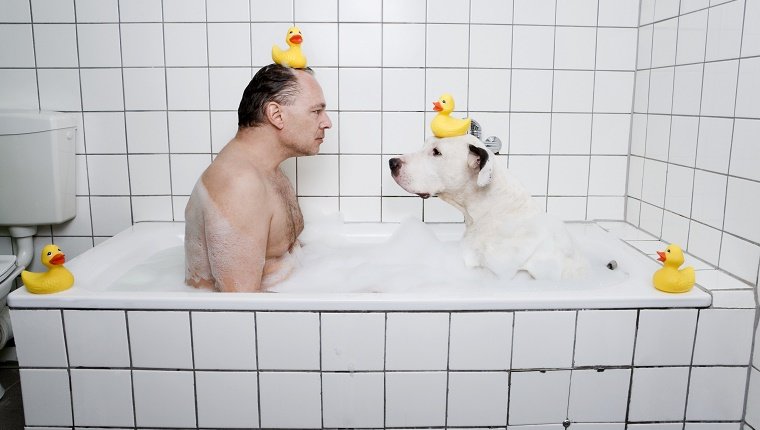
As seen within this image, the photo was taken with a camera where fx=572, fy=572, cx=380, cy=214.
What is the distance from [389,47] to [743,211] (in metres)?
1.42

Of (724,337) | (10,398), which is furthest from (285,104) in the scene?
(10,398)

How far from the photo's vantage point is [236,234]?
1.68 metres

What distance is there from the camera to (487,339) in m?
1.59

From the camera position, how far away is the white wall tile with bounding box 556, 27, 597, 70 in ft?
7.92

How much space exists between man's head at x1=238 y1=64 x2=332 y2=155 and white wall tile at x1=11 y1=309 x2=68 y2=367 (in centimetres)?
80

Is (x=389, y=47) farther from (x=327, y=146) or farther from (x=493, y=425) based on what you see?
(x=493, y=425)

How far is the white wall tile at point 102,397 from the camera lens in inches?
63.4

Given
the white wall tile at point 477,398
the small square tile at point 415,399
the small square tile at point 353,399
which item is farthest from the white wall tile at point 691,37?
the small square tile at point 353,399

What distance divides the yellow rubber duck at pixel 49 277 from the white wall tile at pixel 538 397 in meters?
1.31

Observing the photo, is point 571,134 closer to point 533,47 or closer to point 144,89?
point 533,47

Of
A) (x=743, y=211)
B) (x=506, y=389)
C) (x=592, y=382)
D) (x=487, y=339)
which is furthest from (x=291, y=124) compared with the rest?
(x=743, y=211)

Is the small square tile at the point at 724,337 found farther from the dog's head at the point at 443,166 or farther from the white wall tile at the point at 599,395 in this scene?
the dog's head at the point at 443,166

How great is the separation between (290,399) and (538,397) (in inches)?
27.6

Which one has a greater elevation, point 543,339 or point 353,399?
point 543,339
